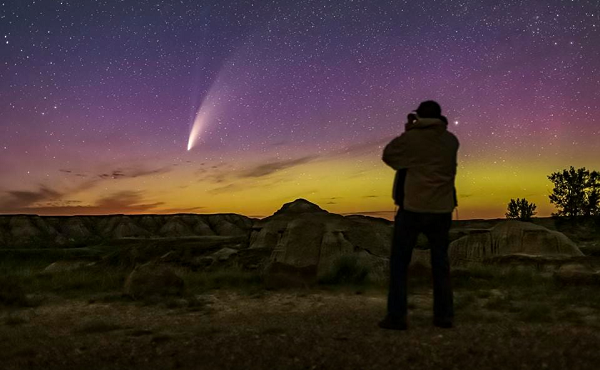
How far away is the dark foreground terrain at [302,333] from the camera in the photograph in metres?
3.46

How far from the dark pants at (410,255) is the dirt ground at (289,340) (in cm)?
27

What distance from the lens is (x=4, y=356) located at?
3941mm

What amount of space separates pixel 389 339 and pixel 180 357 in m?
1.71

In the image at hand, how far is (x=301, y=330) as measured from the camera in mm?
4449

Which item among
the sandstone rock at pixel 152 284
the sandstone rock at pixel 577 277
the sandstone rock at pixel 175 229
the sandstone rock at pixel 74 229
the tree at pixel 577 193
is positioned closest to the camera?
the sandstone rock at pixel 152 284

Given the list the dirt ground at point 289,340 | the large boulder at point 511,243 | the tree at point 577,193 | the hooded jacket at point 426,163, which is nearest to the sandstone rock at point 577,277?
the dirt ground at point 289,340

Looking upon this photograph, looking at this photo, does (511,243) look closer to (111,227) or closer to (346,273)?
(346,273)

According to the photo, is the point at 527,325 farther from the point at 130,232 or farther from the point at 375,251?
the point at 130,232

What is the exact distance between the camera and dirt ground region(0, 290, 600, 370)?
3414 millimetres

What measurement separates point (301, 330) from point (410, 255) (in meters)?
1.27

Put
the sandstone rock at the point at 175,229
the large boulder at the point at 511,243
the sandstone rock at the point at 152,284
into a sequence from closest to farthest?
1. the sandstone rock at the point at 152,284
2. the large boulder at the point at 511,243
3. the sandstone rock at the point at 175,229

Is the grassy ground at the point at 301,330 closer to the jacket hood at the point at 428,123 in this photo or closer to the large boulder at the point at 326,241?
the large boulder at the point at 326,241

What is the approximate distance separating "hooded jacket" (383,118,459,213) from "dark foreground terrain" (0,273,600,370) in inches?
47.4

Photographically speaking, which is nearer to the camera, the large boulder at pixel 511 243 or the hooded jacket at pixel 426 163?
the hooded jacket at pixel 426 163
